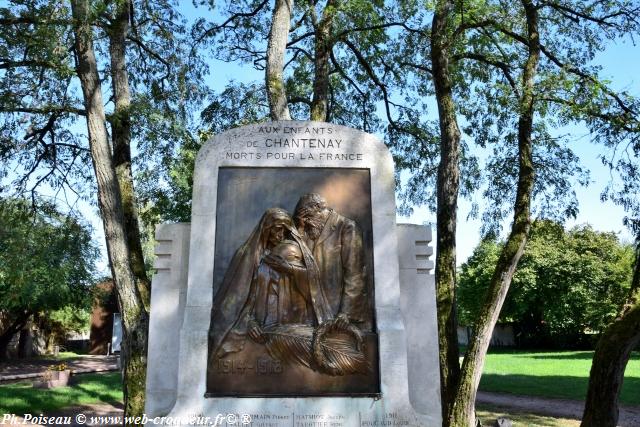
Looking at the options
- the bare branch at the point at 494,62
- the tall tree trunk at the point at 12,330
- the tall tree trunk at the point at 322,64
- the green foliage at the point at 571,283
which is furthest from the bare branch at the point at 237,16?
the green foliage at the point at 571,283

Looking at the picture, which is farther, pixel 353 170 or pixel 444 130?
pixel 444 130

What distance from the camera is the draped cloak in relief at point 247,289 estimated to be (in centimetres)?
573

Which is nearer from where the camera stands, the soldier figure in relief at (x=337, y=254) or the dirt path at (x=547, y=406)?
the soldier figure in relief at (x=337, y=254)

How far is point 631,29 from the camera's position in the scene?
11562 millimetres

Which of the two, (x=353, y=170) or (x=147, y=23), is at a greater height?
(x=147, y=23)

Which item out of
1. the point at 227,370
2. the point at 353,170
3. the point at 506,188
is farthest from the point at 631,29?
the point at 227,370

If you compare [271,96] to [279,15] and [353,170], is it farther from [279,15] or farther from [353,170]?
[353,170]

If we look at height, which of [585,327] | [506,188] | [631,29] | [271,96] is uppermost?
[631,29]

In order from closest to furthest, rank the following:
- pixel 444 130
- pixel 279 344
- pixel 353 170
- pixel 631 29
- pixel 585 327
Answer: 1. pixel 279 344
2. pixel 353 170
3. pixel 444 130
4. pixel 631 29
5. pixel 585 327

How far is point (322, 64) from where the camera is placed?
1275 centimetres

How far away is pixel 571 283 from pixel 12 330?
40716 millimetres

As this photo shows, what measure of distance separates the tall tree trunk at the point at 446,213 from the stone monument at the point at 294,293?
3107mm

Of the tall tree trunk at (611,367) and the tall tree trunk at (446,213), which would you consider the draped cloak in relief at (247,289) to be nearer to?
the tall tree trunk at (446,213)

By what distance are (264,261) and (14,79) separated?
7876 millimetres
